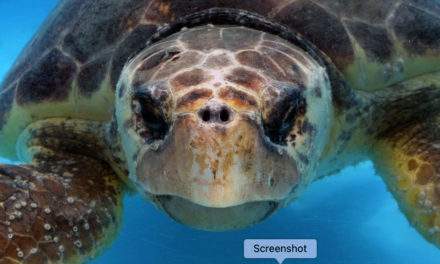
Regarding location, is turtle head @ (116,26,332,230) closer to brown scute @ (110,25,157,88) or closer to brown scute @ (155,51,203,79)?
brown scute @ (155,51,203,79)

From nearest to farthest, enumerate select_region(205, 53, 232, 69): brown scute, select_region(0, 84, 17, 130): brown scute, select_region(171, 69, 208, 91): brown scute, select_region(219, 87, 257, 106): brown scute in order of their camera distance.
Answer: select_region(219, 87, 257, 106): brown scute, select_region(171, 69, 208, 91): brown scute, select_region(205, 53, 232, 69): brown scute, select_region(0, 84, 17, 130): brown scute

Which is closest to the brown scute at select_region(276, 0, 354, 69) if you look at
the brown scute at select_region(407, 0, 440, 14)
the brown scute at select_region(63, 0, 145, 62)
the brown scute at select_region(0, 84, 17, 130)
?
the brown scute at select_region(407, 0, 440, 14)

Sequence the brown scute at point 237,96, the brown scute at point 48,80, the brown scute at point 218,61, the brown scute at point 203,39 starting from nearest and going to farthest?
1. the brown scute at point 237,96
2. the brown scute at point 218,61
3. the brown scute at point 203,39
4. the brown scute at point 48,80

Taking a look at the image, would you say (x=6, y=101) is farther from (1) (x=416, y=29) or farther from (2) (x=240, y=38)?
(1) (x=416, y=29)

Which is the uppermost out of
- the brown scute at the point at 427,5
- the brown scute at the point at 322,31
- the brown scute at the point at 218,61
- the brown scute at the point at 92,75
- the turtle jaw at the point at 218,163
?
the brown scute at the point at 427,5

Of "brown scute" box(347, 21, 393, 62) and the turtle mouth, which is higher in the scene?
"brown scute" box(347, 21, 393, 62)

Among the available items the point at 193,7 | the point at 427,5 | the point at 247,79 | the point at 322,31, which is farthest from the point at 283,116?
the point at 427,5

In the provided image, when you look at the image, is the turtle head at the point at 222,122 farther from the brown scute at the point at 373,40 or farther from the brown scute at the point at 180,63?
the brown scute at the point at 373,40

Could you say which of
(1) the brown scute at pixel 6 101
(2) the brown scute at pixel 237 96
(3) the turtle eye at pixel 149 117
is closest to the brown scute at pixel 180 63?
(3) the turtle eye at pixel 149 117
